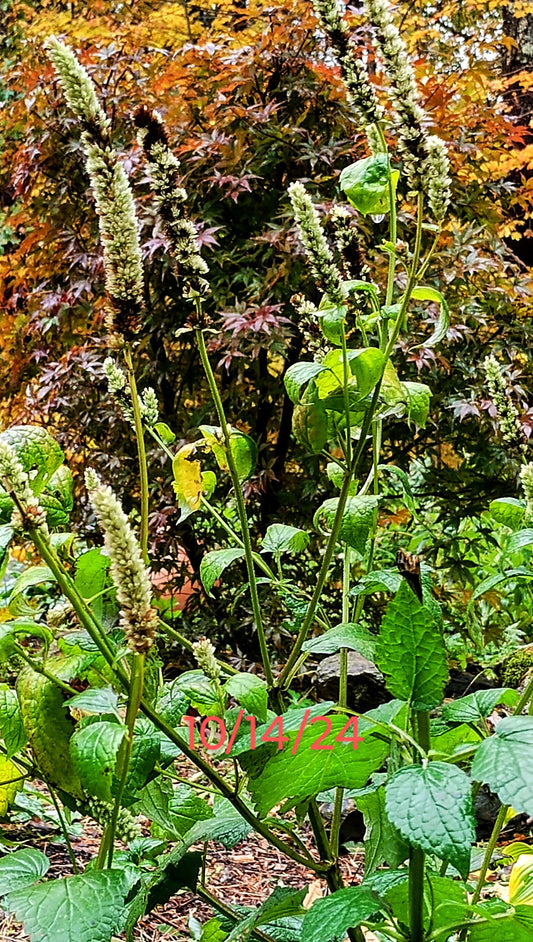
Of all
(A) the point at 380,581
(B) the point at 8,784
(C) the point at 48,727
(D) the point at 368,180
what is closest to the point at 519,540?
(A) the point at 380,581

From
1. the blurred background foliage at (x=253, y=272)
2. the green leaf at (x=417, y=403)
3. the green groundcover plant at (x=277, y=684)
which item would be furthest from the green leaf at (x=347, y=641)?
the blurred background foliage at (x=253, y=272)

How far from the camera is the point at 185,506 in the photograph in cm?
86

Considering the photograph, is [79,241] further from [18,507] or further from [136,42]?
[18,507]

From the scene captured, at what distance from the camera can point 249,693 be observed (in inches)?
25.8

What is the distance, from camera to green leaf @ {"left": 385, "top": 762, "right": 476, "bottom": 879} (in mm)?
477

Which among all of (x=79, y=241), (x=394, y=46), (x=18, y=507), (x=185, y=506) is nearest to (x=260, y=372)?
(x=79, y=241)

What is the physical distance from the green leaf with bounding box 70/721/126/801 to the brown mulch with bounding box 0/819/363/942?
2.69 feet

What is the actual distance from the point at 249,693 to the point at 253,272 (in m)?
1.69

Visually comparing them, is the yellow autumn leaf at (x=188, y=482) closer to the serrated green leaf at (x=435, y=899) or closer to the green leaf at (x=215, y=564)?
the green leaf at (x=215, y=564)

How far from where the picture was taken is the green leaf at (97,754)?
590 millimetres

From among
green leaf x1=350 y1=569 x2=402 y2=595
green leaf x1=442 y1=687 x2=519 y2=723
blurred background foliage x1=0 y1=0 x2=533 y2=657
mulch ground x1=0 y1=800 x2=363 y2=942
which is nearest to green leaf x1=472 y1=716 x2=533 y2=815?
green leaf x1=442 y1=687 x2=519 y2=723

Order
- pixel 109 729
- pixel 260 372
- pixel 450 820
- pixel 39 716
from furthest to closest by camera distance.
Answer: pixel 260 372 → pixel 39 716 → pixel 109 729 → pixel 450 820

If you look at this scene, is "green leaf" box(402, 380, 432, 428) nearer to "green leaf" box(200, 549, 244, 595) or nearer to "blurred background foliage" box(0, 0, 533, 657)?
"green leaf" box(200, 549, 244, 595)

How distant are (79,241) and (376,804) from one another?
6.87 feet
